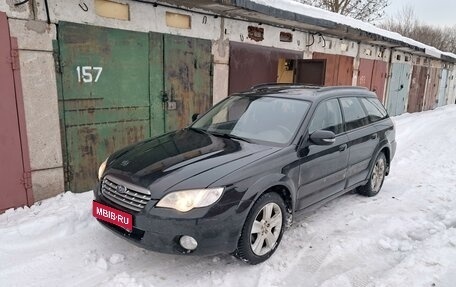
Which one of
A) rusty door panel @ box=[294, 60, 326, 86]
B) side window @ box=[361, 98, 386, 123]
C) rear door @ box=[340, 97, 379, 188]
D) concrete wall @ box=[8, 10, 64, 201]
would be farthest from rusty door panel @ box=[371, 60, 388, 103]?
concrete wall @ box=[8, 10, 64, 201]

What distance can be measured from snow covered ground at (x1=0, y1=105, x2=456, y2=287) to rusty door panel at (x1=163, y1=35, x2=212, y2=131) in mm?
2222

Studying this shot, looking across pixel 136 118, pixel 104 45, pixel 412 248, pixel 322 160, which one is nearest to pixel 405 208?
pixel 412 248

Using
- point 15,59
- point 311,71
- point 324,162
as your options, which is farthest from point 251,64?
point 15,59

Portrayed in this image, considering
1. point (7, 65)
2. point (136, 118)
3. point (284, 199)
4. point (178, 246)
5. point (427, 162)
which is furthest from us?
point (427, 162)

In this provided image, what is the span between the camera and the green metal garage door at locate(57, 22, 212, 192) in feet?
15.9

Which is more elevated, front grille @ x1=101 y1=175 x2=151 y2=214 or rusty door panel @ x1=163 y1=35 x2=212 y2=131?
Result: rusty door panel @ x1=163 y1=35 x2=212 y2=131

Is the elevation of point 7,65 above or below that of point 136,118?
above

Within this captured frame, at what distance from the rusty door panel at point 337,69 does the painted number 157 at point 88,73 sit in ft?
20.7

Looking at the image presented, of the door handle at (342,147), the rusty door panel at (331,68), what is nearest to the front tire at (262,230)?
the door handle at (342,147)

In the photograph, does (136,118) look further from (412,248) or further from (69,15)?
(412,248)

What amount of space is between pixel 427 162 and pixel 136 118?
5.92 metres

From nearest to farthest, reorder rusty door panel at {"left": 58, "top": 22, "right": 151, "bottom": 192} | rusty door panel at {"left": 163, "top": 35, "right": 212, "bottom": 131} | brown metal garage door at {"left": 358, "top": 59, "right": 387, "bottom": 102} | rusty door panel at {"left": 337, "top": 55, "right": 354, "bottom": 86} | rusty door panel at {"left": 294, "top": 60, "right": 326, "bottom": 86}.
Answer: rusty door panel at {"left": 58, "top": 22, "right": 151, "bottom": 192} < rusty door panel at {"left": 163, "top": 35, "right": 212, "bottom": 131} < rusty door panel at {"left": 294, "top": 60, "right": 326, "bottom": 86} < rusty door panel at {"left": 337, "top": 55, "right": 354, "bottom": 86} < brown metal garage door at {"left": 358, "top": 59, "right": 387, "bottom": 102}

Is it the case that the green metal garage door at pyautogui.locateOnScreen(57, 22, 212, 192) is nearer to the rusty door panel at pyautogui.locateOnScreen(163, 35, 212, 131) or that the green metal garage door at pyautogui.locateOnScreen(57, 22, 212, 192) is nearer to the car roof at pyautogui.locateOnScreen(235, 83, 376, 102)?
the rusty door panel at pyautogui.locateOnScreen(163, 35, 212, 131)

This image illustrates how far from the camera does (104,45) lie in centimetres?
513
